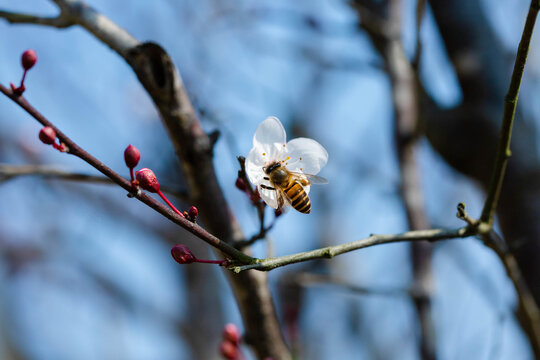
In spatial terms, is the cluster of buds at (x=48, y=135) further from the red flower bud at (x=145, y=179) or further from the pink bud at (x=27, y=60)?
the pink bud at (x=27, y=60)

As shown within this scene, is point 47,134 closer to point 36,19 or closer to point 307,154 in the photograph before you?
point 307,154

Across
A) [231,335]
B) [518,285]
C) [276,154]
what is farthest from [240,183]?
[518,285]

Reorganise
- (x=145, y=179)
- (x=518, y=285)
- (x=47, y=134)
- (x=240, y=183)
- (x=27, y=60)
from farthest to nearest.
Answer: (x=518, y=285) < (x=240, y=183) < (x=27, y=60) < (x=145, y=179) < (x=47, y=134)

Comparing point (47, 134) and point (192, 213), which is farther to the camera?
point (192, 213)

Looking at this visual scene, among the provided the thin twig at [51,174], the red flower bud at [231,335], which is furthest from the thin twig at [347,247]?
the red flower bud at [231,335]

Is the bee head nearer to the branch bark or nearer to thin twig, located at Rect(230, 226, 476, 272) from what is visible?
the branch bark

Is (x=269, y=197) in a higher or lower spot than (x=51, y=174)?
lower

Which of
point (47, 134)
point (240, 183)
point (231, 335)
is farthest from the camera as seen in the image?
point (231, 335)
